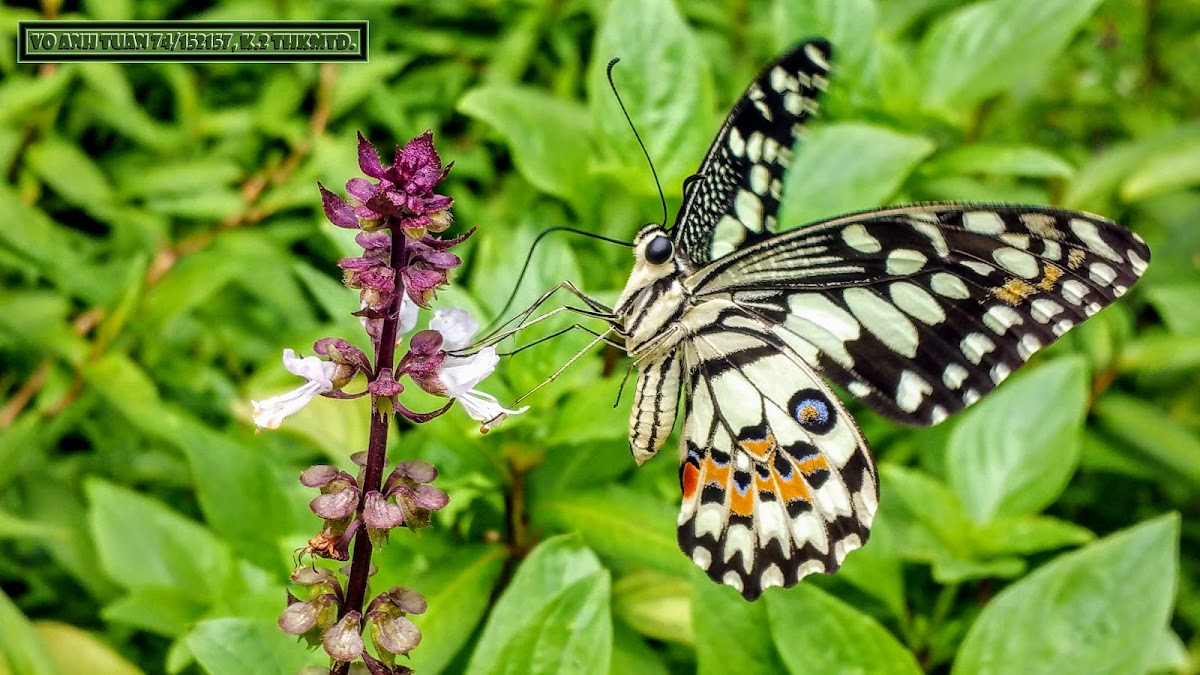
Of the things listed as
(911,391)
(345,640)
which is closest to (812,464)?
(911,391)

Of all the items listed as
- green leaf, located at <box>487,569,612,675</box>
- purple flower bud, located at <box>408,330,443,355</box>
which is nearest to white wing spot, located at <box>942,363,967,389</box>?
green leaf, located at <box>487,569,612,675</box>

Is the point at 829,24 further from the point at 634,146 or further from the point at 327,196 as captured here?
the point at 327,196

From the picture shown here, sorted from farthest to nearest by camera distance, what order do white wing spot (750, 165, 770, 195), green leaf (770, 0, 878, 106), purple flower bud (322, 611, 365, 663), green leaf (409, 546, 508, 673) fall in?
green leaf (770, 0, 878, 106)
white wing spot (750, 165, 770, 195)
green leaf (409, 546, 508, 673)
purple flower bud (322, 611, 365, 663)

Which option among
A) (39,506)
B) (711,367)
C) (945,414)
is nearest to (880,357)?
(945,414)

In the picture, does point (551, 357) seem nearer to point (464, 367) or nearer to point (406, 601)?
point (464, 367)

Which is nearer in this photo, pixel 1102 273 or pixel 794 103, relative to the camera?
pixel 1102 273

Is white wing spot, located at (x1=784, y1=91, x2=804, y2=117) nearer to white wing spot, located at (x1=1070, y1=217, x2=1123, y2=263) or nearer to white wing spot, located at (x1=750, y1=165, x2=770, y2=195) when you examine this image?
white wing spot, located at (x1=750, y1=165, x2=770, y2=195)

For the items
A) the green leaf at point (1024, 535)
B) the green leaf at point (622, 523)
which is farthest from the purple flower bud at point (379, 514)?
the green leaf at point (1024, 535)
